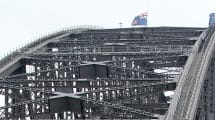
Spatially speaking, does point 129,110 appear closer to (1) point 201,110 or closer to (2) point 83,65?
(1) point 201,110

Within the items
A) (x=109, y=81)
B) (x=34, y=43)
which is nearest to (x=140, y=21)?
(x=34, y=43)

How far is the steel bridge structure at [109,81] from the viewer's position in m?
34.2

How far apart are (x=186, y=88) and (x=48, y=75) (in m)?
13.8

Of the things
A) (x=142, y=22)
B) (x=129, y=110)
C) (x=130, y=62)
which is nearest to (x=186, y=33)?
(x=142, y=22)

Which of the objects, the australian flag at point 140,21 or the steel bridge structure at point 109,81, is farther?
the australian flag at point 140,21

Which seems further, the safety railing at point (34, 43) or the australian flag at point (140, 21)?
the australian flag at point (140, 21)

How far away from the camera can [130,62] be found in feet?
163

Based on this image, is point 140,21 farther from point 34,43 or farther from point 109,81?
point 109,81

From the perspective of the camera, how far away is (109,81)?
4038 cm

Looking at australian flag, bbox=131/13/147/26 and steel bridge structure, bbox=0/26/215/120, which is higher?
australian flag, bbox=131/13/147/26

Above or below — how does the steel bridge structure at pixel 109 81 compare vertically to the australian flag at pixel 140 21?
below

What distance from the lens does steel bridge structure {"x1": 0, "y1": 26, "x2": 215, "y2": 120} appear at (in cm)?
3416

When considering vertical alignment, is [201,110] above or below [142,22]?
below

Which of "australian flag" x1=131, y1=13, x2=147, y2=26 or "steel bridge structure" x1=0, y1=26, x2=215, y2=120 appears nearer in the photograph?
"steel bridge structure" x1=0, y1=26, x2=215, y2=120
